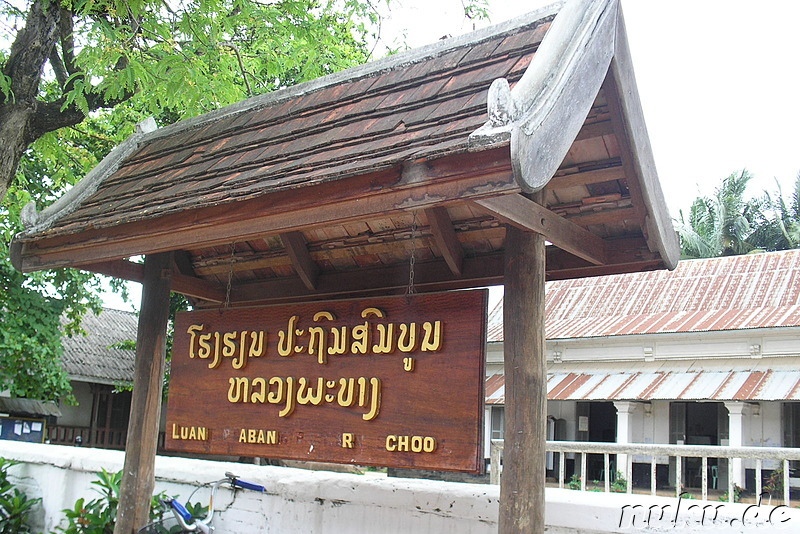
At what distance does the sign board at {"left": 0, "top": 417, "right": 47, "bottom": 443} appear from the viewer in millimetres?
18859

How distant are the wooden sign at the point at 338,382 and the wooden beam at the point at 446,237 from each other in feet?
1.58

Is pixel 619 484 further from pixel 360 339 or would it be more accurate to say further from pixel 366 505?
pixel 360 339

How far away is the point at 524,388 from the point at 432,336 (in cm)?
81

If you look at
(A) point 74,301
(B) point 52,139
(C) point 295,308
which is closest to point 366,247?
(C) point 295,308

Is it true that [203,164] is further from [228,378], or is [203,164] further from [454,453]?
[454,453]

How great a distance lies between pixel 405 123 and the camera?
405cm

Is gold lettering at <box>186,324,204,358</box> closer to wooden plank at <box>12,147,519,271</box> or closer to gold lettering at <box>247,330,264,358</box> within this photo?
gold lettering at <box>247,330,264,358</box>

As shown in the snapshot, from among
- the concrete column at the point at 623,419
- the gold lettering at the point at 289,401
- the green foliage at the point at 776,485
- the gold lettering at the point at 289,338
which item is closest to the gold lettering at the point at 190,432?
the gold lettering at the point at 289,401

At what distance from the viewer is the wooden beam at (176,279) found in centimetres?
595

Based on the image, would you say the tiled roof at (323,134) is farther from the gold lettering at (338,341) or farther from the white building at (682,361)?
the white building at (682,361)

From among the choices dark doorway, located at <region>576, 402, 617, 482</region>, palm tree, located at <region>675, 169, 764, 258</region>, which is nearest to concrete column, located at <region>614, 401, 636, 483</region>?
dark doorway, located at <region>576, 402, 617, 482</region>

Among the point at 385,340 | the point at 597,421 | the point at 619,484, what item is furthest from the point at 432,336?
the point at 597,421

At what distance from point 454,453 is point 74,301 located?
13314mm

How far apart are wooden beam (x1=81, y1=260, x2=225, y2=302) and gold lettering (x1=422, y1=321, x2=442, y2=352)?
2427 millimetres
